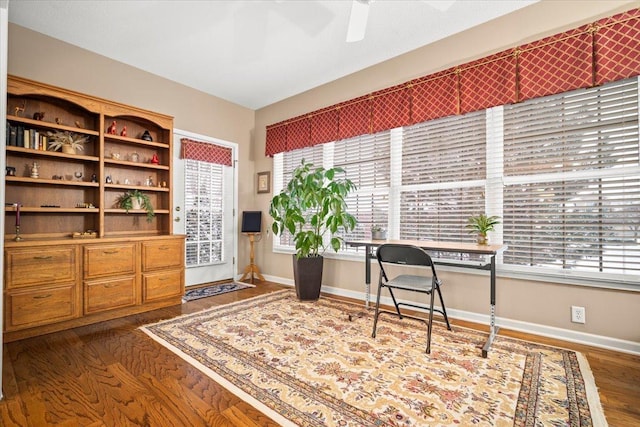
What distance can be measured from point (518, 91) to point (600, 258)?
1.52 meters

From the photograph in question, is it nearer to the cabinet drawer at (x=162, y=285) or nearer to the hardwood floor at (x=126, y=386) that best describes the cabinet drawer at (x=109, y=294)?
the cabinet drawer at (x=162, y=285)

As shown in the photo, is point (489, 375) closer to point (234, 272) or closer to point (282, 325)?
point (282, 325)

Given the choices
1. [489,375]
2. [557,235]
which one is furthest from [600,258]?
[489,375]

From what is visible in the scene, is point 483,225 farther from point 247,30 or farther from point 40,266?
point 40,266

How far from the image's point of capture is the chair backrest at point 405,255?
2.26 metres

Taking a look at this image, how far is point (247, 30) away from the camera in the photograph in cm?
302

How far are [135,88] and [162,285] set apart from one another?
2445 mm

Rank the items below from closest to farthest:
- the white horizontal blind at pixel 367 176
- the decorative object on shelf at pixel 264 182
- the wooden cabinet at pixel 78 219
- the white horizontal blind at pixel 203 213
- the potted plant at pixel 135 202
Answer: the wooden cabinet at pixel 78 219 < the potted plant at pixel 135 202 < the white horizontal blind at pixel 367 176 < the white horizontal blind at pixel 203 213 < the decorative object on shelf at pixel 264 182

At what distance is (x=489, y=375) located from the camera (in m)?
1.92

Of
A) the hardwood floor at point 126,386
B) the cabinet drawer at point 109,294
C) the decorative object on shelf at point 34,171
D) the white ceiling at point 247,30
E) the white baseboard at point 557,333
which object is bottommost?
the hardwood floor at point 126,386

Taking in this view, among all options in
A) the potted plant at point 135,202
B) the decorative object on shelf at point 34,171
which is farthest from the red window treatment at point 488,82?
the decorative object on shelf at point 34,171

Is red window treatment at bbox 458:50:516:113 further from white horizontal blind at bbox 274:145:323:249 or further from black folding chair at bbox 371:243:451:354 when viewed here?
white horizontal blind at bbox 274:145:323:249

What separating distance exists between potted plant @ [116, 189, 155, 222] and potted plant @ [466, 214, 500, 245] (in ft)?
11.4

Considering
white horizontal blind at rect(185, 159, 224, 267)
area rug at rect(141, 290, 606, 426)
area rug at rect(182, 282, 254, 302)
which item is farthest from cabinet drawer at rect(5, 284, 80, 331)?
white horizontal blind at rect(185, 159, 224, 267)
